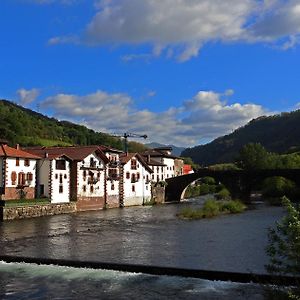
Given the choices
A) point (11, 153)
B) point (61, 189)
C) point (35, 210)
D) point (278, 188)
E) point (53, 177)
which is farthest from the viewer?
point (278, 188)

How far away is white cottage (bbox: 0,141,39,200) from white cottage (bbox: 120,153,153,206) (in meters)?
21.0

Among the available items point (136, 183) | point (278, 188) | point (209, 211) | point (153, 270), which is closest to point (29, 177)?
point (209, 211)

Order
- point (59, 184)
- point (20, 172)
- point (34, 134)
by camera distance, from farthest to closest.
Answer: point (34, 134), point (59, 184), point (20, 172)

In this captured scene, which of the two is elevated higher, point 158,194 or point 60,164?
point 60,164

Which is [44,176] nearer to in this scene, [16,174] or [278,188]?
[16,174]

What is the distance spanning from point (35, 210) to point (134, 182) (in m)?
30.8

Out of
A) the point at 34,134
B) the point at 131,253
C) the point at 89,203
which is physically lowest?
the point at 131,253

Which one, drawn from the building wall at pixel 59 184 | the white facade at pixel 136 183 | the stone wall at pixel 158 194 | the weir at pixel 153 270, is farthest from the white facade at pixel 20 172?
the stone wall at pixel 158 194

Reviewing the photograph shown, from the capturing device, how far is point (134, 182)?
86.4 meters

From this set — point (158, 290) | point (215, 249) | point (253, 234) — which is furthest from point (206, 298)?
point (253, 234)

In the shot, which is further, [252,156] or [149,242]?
[252,156]

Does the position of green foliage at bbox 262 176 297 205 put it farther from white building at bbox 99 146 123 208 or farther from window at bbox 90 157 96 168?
window at bbox 90 157 96 168

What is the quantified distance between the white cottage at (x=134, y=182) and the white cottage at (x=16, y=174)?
21.0 m

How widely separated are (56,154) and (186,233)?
33.5m
